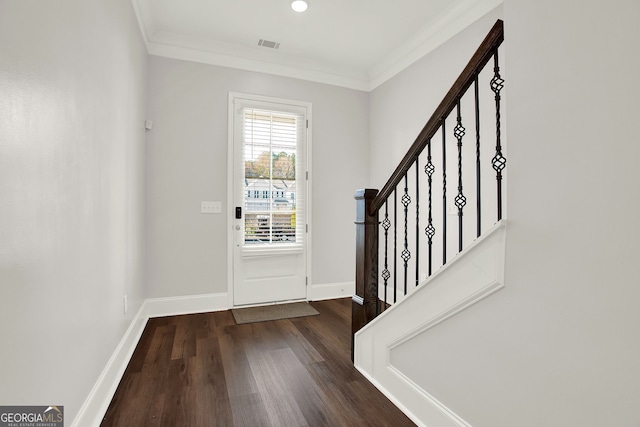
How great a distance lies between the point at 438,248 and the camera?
300cm

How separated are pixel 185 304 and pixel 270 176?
65.1 inches

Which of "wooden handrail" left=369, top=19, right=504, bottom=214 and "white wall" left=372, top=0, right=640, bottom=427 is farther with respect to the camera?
"wooden handrail" left=369, top=19, right=504, bottom=214

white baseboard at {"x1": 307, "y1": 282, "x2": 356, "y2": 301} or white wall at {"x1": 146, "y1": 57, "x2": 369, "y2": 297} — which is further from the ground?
white wall at {"x1": 146, "y1": 57, "x2": 369, "y2": 297}

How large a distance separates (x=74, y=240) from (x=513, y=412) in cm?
191

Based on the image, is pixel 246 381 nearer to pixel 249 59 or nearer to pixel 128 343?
pixel 128 343

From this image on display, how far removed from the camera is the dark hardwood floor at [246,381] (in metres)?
1.69

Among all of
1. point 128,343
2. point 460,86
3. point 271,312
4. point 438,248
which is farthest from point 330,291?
point 460,86

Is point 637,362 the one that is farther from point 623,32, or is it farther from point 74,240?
point 74,240

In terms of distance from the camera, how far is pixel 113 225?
2033 millimetres

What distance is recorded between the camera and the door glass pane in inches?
143

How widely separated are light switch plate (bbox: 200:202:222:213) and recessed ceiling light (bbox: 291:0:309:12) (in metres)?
2.02

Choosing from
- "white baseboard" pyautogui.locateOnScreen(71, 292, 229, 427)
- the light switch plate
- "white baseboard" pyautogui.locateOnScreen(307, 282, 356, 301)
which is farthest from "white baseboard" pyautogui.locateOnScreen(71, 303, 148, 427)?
"white baseboard" pyautogui.locateOnScreen(307, 282, 356, 301)

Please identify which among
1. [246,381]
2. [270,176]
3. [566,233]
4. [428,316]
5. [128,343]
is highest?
[270,176]

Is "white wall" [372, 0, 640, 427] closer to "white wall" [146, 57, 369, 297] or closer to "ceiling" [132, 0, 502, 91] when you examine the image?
"ceiling" [132, 0, 502, 91]
